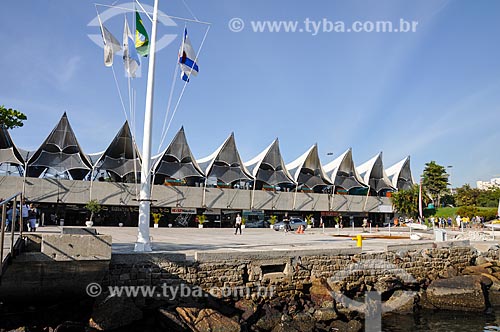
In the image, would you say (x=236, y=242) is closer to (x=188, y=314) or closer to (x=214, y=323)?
(x=188, y=314)

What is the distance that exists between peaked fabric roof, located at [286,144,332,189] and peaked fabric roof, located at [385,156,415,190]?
14.7 meters

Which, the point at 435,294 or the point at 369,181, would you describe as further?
the point at 369,181

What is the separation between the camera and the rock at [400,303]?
41.5 ft

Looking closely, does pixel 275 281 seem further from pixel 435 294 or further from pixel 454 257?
pixel 454 257

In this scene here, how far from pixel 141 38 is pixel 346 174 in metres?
47.4

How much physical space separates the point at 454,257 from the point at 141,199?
15619mm

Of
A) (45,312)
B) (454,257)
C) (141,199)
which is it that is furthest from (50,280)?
(454,257)

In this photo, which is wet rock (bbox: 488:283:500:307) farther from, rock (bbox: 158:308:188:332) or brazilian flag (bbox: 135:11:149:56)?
brazilian flag (bbox: 135:11:149:56)

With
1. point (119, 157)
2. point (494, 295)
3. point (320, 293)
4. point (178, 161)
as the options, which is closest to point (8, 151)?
point (119, 157)

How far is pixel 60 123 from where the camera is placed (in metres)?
39.1

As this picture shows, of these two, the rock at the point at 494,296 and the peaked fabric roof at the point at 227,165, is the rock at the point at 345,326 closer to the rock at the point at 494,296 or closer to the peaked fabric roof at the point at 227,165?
the rock at the point at 494,296

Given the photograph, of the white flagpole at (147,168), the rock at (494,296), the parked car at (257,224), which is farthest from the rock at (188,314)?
the parked car at (257,224)

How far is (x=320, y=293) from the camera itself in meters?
12.2

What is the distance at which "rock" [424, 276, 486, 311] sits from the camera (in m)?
13.2
